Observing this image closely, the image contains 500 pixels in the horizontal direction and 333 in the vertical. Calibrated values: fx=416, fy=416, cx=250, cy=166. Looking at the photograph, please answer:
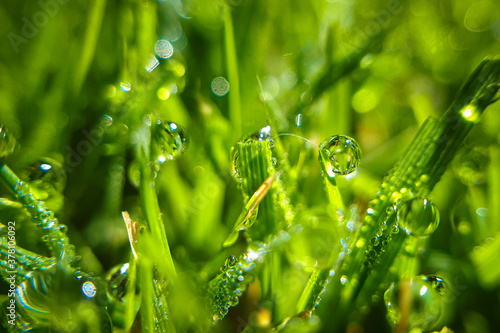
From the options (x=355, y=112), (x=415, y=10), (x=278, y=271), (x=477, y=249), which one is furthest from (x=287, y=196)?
(x=415, y=10)

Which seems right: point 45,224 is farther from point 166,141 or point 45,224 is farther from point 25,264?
point 166,141

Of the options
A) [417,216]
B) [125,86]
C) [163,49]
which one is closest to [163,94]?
[125,86]

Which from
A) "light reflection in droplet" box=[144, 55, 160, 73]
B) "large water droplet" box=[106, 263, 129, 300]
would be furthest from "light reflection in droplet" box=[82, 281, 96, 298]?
"light reflection in droplet" box=[144, 55, 160, 73]

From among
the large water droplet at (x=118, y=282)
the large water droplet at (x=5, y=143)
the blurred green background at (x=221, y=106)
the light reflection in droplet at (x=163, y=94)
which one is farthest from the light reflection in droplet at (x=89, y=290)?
the light reflection in droplet at (x=163, y=94)

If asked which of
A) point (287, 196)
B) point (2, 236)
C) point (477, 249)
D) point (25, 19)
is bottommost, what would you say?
point (477, 249)

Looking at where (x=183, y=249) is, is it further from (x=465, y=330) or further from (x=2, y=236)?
(x=465, y=330)

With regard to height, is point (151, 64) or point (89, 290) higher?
point (151, 64)
